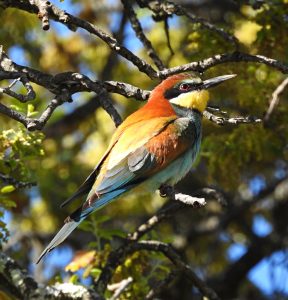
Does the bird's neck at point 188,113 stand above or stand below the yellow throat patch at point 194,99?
below

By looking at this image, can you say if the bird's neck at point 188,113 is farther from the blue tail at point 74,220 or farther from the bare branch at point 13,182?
the bare branch at point 13,182

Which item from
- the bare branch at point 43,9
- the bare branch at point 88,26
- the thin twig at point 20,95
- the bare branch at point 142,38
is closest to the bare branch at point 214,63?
the bare branch at point 88,26

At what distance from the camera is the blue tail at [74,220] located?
11.3ft

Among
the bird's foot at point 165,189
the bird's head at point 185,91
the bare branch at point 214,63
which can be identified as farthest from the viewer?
the bird's head at point 185,91

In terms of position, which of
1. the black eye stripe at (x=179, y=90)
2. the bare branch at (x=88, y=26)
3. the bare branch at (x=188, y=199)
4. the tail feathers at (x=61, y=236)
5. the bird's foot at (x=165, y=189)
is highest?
the bare branch at (x=88, y=26)

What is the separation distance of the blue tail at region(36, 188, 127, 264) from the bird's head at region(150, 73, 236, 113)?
0.67 meters

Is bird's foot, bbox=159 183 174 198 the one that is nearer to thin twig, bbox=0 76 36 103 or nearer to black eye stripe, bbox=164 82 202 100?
black eye stripe, bbox=164 82 202 100

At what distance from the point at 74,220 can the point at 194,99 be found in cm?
92

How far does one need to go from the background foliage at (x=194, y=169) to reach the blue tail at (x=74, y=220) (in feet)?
2.44

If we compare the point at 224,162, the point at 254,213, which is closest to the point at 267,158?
the point at 224,162

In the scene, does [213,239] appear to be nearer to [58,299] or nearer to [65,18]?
[58,299]

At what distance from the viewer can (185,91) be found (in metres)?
4.10

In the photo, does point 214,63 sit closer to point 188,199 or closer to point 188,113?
point 188,113

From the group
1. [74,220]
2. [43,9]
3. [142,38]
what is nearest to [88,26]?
[43,9]
